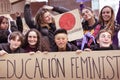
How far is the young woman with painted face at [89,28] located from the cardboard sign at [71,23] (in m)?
0.07

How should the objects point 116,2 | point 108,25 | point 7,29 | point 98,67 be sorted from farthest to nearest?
point 116,2
point 7,29
point 108,25
point 98,67

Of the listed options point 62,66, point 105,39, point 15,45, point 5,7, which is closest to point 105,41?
point 105,39

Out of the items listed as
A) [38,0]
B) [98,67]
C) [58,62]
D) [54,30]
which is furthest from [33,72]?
[38,0]

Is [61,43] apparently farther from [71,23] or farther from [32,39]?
[71,23]

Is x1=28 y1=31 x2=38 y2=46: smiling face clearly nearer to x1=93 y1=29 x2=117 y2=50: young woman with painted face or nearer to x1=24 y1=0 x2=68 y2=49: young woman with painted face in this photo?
x1=24 y1=0 x2=68 y2=49: young woman with painted face

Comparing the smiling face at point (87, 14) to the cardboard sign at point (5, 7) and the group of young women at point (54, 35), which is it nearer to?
the group of young women at point (54, 35)

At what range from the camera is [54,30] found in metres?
4.29

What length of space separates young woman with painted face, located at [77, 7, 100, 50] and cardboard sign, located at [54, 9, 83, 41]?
65mm

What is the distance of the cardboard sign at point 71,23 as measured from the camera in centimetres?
421

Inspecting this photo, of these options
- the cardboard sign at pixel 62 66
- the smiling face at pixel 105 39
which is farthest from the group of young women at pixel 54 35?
the cardboard sign at pixel 62 66

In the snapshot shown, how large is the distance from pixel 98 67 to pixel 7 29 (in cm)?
136

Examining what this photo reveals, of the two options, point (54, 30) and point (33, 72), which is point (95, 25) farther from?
point (33, 72)

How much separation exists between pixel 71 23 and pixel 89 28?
0.84 ft

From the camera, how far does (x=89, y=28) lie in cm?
417
